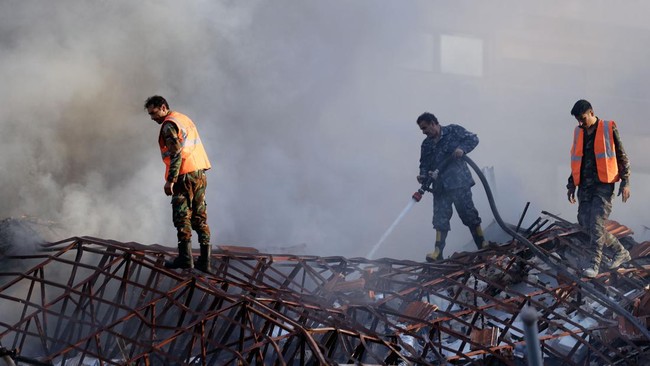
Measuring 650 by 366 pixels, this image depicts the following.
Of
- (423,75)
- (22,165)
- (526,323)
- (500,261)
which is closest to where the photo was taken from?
(526,323)

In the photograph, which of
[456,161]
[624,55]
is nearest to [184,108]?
[456,161]

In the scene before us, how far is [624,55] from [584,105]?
11616 millimetres

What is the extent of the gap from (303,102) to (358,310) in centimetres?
807

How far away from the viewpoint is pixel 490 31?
18.2 m

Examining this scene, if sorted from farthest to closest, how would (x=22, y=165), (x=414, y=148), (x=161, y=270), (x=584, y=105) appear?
1. (x=414, y=148)
2. (x=22, y=165)
3. (x=584, y=105)
4. (x=161, y=270)

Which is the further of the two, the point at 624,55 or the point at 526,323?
the point at 624,55

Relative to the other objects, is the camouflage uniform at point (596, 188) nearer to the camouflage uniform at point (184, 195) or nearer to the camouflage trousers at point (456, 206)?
the camouflage trousers at point (456, 206)

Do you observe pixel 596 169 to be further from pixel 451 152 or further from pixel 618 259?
pixel 451 152

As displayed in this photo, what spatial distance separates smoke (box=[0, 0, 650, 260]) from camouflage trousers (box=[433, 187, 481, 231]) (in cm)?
444

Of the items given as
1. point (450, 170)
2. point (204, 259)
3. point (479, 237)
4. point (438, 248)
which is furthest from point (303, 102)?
point (204, 259)

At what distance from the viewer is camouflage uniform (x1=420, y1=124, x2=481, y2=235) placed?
9648 millimetres

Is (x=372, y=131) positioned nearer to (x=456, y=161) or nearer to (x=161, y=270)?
(x=456, y=161)

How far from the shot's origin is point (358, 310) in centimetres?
835

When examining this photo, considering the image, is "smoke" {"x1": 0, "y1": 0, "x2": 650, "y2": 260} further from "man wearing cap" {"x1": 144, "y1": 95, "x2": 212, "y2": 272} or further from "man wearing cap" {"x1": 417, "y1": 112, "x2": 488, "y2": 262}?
"man wearing cap" {"x1": 144, "y1": 95, "x2": 212, "y2": 272}
